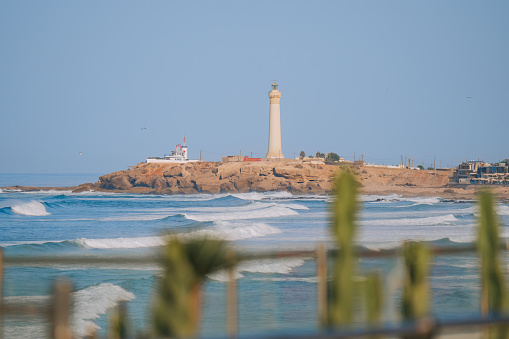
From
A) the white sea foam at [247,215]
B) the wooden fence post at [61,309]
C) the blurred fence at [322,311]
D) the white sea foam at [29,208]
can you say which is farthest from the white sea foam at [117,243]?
the white sea foam at [29,208]

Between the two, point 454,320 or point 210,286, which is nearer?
point 454,320

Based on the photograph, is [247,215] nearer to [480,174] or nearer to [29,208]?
[29,208]

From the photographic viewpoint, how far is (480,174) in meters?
80.5

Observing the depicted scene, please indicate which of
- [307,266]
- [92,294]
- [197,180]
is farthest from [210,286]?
[197,180]

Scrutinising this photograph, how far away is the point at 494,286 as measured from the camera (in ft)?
10.1

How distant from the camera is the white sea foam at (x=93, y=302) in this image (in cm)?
1014

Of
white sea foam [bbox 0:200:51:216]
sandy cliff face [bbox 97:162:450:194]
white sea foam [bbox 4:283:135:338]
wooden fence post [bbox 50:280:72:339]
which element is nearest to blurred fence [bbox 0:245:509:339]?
wooden fence post [bbox 50:280:72:339]

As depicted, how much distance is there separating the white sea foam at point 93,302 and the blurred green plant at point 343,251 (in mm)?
7613

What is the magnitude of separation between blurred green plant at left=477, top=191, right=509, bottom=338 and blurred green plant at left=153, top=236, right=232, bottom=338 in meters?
1.53

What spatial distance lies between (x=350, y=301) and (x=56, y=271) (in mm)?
13408

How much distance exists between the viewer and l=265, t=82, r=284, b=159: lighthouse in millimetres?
87312

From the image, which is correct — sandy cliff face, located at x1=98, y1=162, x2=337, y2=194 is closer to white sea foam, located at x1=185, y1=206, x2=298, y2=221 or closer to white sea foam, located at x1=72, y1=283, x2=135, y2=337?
white sea foam, located at x1=185, y1=206, x2=298, y2=221

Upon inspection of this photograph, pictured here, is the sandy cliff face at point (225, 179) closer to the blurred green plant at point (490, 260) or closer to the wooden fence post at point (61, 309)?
the blurred green plant at point (490, 260)

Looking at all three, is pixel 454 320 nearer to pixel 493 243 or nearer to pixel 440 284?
pixel 493 243
